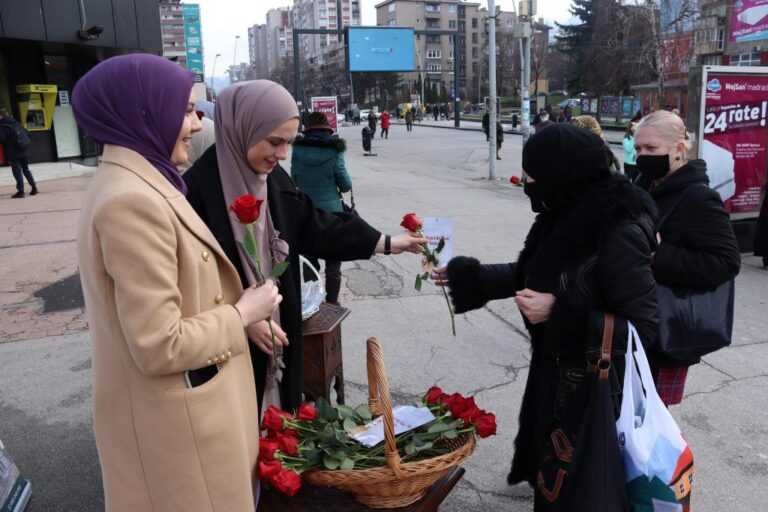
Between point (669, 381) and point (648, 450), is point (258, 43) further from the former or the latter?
point (648, 450)

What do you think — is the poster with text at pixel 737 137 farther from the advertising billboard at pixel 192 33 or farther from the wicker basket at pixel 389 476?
the advertising billboard at pixel 192 33

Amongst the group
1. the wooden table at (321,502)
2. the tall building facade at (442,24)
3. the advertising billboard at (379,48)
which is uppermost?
the tall building facade at (442,24)

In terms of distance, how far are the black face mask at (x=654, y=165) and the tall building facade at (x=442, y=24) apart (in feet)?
328

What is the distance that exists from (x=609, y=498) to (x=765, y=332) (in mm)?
3985

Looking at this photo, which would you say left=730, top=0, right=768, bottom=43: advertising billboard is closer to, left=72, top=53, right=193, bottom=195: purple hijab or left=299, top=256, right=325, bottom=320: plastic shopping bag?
left=299, top=256, right=325, bottom=320: plastic shopping bag

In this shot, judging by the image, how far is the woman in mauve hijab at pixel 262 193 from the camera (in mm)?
2117

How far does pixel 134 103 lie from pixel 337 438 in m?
1.14

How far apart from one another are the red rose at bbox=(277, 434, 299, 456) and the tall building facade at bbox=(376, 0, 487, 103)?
333 feet

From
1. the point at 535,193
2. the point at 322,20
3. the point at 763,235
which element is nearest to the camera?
the point at 535,193

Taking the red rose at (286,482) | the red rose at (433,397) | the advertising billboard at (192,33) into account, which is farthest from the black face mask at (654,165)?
the advertising billboard at (192,33)

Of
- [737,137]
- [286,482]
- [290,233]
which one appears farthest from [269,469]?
[737,137]

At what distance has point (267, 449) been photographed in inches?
71.7

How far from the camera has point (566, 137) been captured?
2.06 m

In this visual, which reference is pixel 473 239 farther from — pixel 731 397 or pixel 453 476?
pixel 453 476
